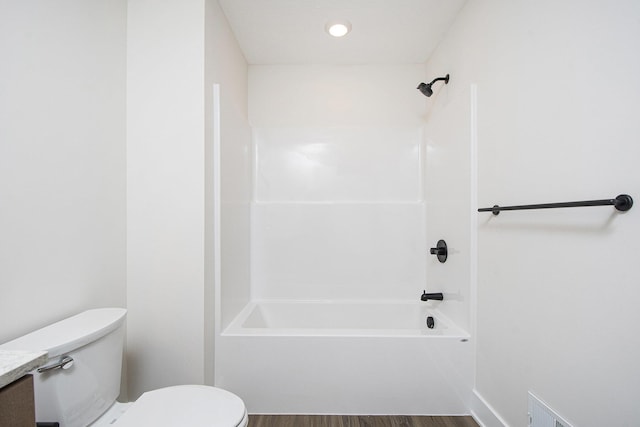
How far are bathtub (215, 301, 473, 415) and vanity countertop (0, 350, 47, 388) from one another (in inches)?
39.7

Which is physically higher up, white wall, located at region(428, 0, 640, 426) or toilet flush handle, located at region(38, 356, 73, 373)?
white wall, located at region(428, 0, 640, 426)

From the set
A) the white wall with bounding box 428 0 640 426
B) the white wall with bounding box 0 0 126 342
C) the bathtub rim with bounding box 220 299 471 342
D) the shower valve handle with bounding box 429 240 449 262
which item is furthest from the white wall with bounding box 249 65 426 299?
the white wall with bounding box 0 0 126 342

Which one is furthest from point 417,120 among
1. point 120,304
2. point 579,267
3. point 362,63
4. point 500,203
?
point 120,304

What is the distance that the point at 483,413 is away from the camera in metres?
1.43

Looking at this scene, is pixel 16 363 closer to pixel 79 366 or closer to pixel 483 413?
pixel 79 366

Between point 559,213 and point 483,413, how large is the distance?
114cm

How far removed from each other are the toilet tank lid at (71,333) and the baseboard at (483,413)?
1.79 meters

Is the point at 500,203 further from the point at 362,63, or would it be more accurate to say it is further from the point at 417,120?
the point at 362,63

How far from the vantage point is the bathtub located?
153 cm

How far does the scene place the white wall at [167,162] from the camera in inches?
56.6

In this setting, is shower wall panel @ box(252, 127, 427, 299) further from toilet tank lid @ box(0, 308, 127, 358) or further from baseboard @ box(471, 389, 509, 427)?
toilet tank lid @ box(0, 308, 127, 358)

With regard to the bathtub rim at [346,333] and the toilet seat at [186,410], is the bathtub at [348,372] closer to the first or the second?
the bathtub rim at [346,333]

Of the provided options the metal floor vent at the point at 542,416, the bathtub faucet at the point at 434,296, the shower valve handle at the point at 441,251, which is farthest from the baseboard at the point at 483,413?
the shower valve handle at the point at 441,251

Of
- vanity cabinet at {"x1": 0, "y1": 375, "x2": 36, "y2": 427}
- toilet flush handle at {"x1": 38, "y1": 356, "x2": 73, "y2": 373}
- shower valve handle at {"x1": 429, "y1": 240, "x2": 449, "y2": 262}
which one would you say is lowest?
toilet flush handle at {"x1": 38, "y1": 356, "x2": 73, "y2": 373}
